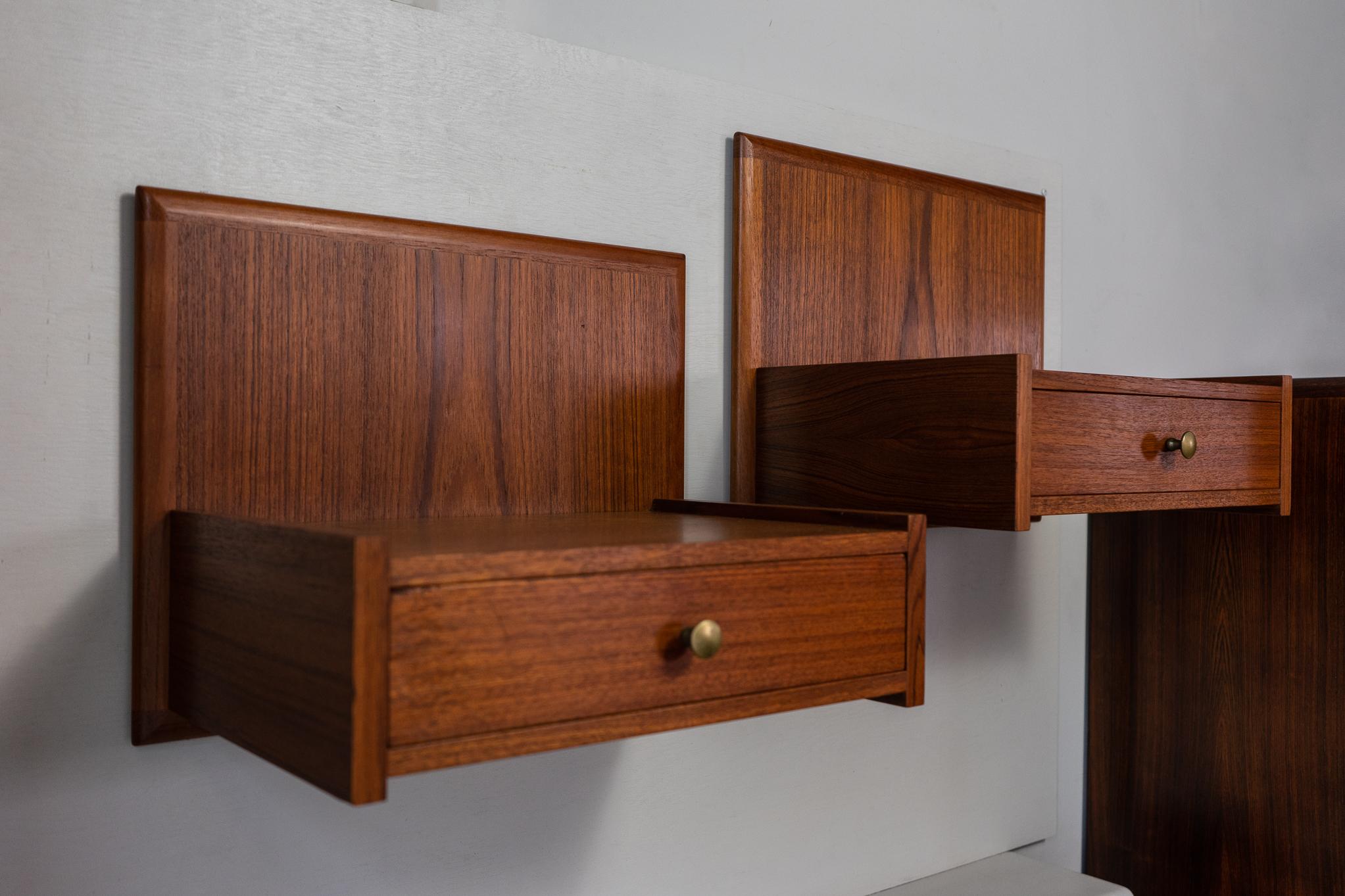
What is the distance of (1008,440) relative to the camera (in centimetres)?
82

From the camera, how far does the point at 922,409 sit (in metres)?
0.88

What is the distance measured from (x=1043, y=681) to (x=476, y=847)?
74 centimetres

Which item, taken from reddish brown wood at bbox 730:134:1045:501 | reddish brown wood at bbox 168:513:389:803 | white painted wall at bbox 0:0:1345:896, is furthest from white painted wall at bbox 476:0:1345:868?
reddish brown wood at bbox 168:513:389:803

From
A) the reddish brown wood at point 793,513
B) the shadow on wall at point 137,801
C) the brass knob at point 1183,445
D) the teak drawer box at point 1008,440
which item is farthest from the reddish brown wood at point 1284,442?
the shadow on wall at point 137,801

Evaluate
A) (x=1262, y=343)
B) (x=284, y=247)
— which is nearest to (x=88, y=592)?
(x=284, y=247)

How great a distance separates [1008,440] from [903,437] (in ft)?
0.33

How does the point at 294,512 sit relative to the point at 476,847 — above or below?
above

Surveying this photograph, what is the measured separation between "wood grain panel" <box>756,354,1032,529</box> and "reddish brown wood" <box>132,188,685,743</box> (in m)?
0.10

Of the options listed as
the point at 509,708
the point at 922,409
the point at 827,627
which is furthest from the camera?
the point at 922,409

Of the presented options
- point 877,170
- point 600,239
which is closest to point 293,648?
point 600,239

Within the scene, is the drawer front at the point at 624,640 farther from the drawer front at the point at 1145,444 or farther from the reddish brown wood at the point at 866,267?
the reddish brown wood at the point at 866,267

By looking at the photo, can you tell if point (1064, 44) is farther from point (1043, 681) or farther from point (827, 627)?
point (827, 627)

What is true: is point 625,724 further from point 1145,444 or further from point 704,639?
point 1145,444

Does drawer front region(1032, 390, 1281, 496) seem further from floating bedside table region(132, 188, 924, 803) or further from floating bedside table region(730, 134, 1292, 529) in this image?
floating bedside table region(132, 188, 924, 803)
